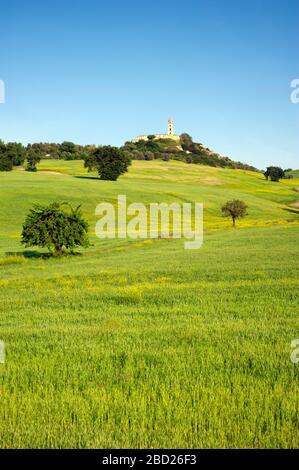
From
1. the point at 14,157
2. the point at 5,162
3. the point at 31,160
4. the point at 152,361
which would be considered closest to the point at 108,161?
the point at 5,162

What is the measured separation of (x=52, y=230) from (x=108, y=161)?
8242cm

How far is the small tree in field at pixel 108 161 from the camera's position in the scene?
11738 centimetres

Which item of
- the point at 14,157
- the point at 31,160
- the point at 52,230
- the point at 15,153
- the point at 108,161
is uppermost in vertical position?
the point at 15,153

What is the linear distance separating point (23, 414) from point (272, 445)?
3812mm

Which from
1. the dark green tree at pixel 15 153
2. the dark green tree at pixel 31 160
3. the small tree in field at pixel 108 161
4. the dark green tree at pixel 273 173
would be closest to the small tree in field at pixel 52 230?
the small tree in field at pixel 108 161

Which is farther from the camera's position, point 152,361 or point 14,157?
point 14,157

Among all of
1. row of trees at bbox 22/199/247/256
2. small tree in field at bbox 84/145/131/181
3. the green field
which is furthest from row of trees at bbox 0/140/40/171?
the green field

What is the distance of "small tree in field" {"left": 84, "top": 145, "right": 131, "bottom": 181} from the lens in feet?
385

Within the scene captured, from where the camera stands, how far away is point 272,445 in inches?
247

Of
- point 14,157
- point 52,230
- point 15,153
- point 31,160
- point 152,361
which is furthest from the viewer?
point 14,157

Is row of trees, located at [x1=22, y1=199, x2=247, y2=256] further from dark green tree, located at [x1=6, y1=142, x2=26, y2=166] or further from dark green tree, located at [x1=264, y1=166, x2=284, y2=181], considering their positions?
dark green tree, located at [x1=264, y1=166, x2=284, y2=181]

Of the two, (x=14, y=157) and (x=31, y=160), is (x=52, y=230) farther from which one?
(x=14, y=157)

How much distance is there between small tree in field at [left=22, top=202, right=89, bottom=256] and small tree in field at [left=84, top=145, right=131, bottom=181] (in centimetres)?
8037

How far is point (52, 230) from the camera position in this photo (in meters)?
38.2
